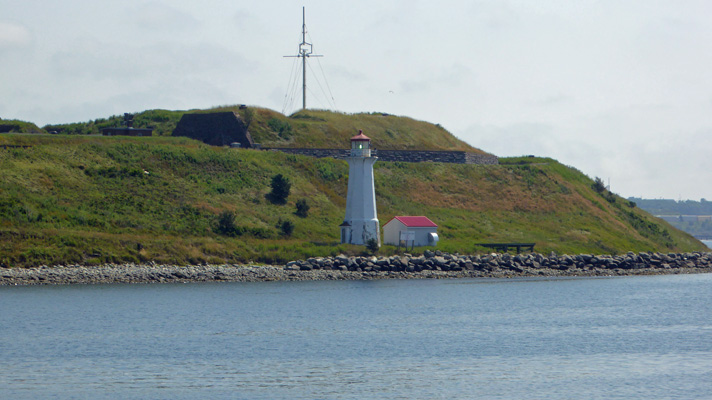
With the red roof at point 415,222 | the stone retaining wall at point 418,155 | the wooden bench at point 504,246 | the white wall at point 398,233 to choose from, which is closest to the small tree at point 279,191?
the white wall at point 398,233

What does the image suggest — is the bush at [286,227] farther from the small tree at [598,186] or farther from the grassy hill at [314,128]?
the small tree at [598,186]

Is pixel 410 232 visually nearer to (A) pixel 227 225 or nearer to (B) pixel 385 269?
(B) pixel 385 269

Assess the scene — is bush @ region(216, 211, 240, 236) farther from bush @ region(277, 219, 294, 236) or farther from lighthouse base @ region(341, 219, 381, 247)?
lighthouse base @ region(341, 219, 381, 247)

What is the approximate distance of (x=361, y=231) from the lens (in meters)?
61.4

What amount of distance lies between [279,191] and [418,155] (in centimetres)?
2392

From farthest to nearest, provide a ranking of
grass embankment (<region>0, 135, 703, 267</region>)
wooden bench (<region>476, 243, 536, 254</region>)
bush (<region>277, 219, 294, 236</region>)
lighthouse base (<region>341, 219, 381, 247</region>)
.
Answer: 1. wooden bench (<region>476, 243, 536, 254</region>)
2. bush (<region>277, 219, 294, 236</region>)
3. lighthouse base (<region>341, 219, 381, 247</region>)
4. grass embankment (<region>0, 135, 703, 267</region>)

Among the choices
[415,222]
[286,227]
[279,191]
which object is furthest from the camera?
[279,191]

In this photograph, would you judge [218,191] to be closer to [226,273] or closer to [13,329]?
[226,273]

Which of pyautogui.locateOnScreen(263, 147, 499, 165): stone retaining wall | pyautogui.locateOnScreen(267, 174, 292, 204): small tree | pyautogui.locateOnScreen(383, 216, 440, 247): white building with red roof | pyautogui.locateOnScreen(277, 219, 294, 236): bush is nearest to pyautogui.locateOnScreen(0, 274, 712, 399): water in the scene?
pyautogui.locateOnScreen(277, 219, 294, 236): bush

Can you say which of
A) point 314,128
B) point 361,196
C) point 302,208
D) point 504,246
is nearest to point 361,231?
point 361,196

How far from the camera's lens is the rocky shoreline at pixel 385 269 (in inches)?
1983

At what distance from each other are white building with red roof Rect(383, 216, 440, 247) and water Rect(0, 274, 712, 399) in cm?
1086

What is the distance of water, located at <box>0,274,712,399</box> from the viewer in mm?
28062

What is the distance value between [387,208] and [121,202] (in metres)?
22.6
